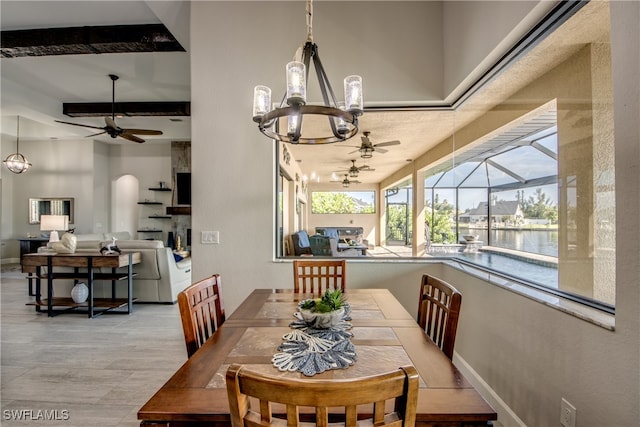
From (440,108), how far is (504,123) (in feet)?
2.12

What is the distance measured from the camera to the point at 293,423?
68 cm

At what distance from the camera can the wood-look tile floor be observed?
2.21 meters

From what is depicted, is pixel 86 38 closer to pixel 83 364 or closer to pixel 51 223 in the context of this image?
pixel 83 364

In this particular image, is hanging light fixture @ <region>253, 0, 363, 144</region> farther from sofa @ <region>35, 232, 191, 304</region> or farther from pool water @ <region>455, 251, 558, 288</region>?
sofa @ <region>35, 232, 191, 304</region>

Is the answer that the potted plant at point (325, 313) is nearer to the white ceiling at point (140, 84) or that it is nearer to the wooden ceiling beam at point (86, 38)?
the white ceiling at point (140, 84)

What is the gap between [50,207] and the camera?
Result: 8.33 metres

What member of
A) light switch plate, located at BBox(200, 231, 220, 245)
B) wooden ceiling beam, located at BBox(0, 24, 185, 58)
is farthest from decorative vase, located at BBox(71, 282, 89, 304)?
wooden ceiling beam, located at BBox(0, 24, 185, 58)

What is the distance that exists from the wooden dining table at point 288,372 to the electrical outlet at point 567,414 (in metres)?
0.75

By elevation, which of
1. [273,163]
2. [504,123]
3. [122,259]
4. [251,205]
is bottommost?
[122,259]

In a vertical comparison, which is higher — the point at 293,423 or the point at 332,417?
the point at 293,423

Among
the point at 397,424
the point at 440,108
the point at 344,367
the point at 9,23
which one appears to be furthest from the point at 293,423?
the point at 9,23

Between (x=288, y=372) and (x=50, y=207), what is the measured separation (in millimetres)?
9907

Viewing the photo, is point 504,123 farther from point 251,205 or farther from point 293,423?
point 293,423

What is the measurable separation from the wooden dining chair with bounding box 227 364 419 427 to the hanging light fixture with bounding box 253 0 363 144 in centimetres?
113
